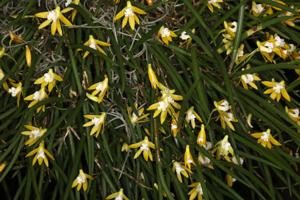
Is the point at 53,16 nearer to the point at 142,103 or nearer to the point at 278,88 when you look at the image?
the point at 142,103

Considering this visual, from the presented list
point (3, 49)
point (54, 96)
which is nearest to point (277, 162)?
point (54, 96)

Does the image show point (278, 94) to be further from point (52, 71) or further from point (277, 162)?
point (52, 71)

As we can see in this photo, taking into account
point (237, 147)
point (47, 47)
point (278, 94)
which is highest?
point (47, 47)

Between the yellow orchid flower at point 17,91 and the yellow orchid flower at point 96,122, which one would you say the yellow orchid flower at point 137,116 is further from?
the yellow orchid flower at point 17,91

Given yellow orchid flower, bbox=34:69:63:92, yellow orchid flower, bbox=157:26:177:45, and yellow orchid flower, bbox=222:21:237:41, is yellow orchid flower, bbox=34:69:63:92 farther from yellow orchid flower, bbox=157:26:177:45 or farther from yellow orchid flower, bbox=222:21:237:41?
yellow orchid flower, bbox=222:21:237:41

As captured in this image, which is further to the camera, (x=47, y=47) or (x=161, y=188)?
(x=47, y=47)

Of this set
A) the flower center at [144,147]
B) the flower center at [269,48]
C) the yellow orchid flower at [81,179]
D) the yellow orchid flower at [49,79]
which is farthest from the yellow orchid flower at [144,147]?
the flower center at [269,48]
